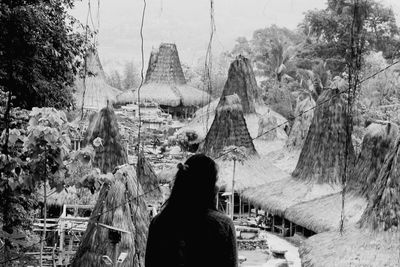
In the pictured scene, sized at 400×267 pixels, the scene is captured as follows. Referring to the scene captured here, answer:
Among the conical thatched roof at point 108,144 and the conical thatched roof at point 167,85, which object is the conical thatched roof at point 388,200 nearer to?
the conical thatched roof at point 108,144

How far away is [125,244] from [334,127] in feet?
22.1

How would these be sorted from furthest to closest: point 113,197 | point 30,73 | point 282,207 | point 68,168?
point 282,207 < point 30,73 < point 113,197 < point 68,168

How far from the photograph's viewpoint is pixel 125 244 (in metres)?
6.98

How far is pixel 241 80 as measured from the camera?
1866 centimetres

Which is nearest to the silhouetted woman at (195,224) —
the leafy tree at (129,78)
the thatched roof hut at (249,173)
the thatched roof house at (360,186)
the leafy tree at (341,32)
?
the thatched roof house at (360,186)

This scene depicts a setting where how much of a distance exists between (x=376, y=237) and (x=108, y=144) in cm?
450

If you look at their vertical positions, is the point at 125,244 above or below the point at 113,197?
below

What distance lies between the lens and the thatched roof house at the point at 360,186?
10.6 metres

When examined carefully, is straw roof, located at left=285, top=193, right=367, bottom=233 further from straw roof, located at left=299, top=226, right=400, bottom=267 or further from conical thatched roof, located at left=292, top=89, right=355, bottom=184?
straw roof, located at left=299, top=226, right=400, bottom=267

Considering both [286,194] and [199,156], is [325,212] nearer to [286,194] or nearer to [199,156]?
[286,194]

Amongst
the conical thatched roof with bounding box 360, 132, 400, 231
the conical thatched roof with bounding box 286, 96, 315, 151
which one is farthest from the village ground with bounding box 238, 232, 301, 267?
the conical thatched roof with bounding box 286, 96, 315, 151

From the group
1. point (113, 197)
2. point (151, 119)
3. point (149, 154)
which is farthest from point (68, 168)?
point (151, 119)

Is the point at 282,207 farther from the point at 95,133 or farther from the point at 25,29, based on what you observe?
the point at 25,29

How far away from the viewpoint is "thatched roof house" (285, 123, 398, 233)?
10609 millimetres
